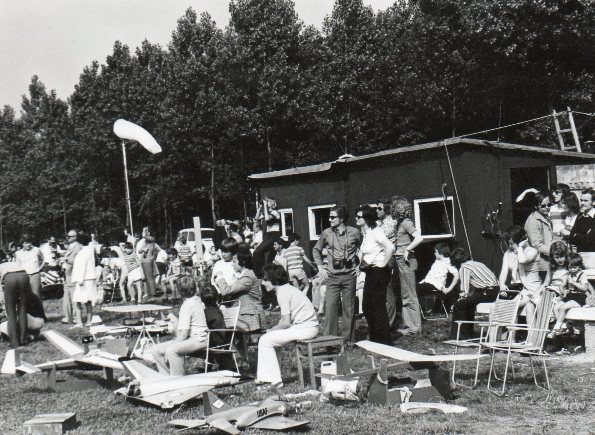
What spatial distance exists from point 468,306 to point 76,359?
16.6 feet

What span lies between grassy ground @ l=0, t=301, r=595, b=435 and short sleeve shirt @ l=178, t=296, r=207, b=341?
737 millimetres

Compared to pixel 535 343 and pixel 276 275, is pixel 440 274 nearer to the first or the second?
pixel 535 343

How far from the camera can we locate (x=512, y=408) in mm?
6805

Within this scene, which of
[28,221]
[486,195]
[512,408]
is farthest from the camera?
[28,221]

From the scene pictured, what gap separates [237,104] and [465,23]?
38.9ft

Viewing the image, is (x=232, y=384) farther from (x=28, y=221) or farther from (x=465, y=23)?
(x=28, y=221)

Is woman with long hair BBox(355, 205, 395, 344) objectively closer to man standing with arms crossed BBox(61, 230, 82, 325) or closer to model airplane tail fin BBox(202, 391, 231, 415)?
model airplane tail fin BBox(202, 391, 231, 415)

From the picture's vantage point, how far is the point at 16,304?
514 inches

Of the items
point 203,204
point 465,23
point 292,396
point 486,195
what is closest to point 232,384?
point 292,396

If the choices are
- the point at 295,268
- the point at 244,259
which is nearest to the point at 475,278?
the point at 244,259

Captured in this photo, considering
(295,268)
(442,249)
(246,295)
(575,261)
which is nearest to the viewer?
(246,295)

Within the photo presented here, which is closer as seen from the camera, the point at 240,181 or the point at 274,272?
the point at 274,272

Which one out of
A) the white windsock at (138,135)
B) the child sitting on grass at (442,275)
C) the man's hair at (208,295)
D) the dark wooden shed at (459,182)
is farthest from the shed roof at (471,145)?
the man's hair at (208,295)

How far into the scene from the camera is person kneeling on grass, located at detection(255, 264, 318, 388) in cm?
827
